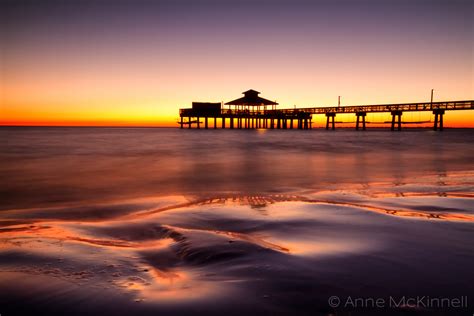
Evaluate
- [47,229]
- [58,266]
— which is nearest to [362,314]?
[58,266]

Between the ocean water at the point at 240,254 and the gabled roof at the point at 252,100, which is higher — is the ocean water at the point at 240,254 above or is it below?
below

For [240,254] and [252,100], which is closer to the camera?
[240,254]

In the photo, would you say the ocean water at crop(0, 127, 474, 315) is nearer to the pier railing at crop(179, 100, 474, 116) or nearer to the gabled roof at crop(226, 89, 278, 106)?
the pier railing at crop(179, 100, 474, 116)

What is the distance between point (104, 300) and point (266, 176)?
7.49 meters

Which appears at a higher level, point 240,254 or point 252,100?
point 252,100

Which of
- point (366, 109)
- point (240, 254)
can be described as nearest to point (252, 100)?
point (366, 109)

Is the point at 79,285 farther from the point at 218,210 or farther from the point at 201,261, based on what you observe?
the point at 218,210

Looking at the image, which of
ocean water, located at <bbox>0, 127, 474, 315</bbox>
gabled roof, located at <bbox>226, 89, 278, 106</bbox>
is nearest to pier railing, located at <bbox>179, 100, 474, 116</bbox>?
gabled roof, located at <bbox>226, 89, 278, 106</bbox>

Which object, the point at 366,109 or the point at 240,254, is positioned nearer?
the point at 240,254

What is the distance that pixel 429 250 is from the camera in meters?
2.89

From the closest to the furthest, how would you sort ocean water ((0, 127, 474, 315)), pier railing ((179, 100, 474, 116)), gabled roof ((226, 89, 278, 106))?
ocean water ((0, 127, 474, 315))
pier railing ((179, 100, 474, 116))
gabled roof ((226, 89, 278, 106))

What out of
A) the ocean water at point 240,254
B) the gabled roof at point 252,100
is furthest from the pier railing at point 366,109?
the ocean water at point 240,254

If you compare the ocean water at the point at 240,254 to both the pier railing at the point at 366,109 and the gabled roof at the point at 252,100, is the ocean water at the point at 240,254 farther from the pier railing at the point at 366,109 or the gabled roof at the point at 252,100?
the gabled roof at the point at 252,100

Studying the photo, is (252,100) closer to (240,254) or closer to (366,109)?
(366,109)
